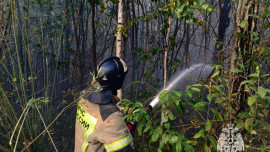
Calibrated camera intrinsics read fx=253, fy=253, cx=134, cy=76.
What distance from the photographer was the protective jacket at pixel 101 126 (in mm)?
1723

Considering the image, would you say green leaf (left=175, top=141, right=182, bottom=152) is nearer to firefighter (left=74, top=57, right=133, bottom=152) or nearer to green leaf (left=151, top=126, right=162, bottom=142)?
green leaf (left=151, top=126, right=162, bottom=142)

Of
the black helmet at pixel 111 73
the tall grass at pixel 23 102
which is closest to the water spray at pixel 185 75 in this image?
the black helmet at pixel 111 73

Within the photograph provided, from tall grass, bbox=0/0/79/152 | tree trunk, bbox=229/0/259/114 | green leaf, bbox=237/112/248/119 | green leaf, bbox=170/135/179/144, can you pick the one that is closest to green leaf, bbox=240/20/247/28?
tree trunk, bbox=229/0/259/114

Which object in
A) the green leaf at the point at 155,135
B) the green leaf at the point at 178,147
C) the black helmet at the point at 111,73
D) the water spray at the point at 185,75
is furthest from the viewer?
the water spray at the point at 185,75

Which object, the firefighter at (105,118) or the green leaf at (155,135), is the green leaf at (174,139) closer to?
the green leaf at (155,135)

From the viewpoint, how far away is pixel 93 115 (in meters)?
1.88

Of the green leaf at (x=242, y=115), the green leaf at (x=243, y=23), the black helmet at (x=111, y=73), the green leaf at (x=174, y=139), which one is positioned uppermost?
the green leaf at (x=243, y=23)

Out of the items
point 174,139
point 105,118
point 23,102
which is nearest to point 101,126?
point 105,118

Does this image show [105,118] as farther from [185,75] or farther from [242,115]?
[185,75]

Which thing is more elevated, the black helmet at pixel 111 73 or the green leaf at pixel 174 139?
the black helmet at pixel 111 73

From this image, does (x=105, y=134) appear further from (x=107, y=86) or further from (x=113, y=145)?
(x=107, y=86)

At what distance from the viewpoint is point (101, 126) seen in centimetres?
178

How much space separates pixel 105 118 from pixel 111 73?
329 millimetres

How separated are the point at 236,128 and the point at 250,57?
1.62 ft
